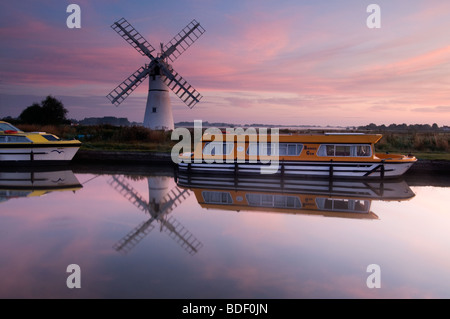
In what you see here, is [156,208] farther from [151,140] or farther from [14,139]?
[151,140]

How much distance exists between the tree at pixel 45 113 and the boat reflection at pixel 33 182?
3515cm

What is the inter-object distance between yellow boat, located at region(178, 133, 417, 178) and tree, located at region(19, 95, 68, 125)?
141ft

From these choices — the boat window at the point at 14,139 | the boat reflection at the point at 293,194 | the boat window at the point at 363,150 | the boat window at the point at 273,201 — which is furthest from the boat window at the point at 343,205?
the boat window at the point at 14,139

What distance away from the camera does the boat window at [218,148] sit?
1973 centimetres

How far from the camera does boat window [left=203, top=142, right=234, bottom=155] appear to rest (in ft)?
64.7

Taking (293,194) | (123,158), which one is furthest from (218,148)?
(123,158)

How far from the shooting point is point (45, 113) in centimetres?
5459

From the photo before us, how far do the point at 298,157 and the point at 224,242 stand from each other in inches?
419

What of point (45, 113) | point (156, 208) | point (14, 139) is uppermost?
point (45, 113)

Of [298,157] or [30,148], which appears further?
[30,148]

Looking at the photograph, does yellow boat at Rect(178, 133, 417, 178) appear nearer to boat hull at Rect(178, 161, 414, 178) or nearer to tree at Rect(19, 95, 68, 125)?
boat hull at Rect(178, 161, 414, 178)

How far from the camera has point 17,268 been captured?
7.02 m

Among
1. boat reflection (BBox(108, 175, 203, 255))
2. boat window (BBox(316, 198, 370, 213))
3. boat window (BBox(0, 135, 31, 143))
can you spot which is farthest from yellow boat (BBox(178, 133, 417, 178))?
boat window (BBox(0, 135, 31, 143))
